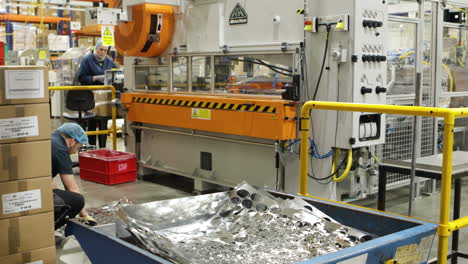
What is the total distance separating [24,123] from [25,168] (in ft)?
0.76

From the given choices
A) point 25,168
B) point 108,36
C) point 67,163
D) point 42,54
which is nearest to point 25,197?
point 25,168

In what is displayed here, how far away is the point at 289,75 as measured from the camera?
5.22 metres

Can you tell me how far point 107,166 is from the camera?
21.8 ft

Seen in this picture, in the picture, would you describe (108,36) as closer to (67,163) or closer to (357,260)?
(67,163)

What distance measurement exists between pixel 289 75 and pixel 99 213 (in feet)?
7.57

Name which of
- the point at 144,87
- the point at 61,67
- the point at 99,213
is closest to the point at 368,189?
the point at 99,213

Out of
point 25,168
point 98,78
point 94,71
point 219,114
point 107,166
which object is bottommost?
point 107,166

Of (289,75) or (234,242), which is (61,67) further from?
(234,242)

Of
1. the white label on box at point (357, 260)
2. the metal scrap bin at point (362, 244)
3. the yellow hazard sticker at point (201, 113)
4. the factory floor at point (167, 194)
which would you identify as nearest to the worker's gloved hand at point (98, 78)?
the factory floor at point (167, 194)

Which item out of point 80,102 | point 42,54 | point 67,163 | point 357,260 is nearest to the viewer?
point 357,260

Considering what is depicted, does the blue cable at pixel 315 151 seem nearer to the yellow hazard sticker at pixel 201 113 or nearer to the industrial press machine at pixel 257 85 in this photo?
the industrial press machine at pixel 257 85

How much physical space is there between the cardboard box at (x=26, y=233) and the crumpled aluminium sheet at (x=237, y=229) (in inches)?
19.0

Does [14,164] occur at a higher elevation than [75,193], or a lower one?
higher

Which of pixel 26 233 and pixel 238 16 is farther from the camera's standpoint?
pixel 238 16
